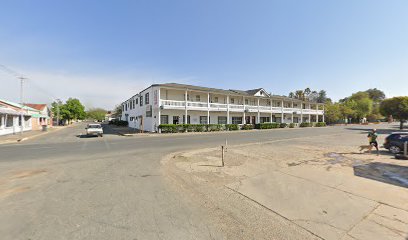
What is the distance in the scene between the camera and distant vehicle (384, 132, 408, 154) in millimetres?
10938

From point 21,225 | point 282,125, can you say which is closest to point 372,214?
point 21,225

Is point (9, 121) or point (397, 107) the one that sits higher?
point (397, 107)

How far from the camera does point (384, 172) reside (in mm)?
Result: 7090

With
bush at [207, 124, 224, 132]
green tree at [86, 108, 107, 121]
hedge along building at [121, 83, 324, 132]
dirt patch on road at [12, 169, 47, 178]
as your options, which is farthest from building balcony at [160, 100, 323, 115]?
green tree at [86, 108, 107, 121]

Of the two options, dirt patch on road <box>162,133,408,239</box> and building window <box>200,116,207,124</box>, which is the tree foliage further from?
dirt patch on road <box>162,133,408,239</box>

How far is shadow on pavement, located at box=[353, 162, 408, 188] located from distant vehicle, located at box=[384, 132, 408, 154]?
4.30 m

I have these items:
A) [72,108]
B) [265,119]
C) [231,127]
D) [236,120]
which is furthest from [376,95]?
[72,108]

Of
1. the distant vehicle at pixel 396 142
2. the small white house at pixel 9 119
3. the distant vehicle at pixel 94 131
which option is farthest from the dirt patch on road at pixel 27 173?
the small white house at pixel 9 119

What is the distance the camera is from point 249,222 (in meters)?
3.64

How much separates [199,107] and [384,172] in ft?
82.8

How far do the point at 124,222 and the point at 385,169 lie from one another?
32.8 feet

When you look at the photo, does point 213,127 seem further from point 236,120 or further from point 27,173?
point 27,173

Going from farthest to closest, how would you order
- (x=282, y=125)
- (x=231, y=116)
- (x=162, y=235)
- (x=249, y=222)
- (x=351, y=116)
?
(x=351, y=116) → (x=282, y=125) → (x=231, y=116) → (x=249, y=222) → (x=162, y=235)

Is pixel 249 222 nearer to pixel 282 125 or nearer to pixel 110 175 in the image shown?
pixel 110 175
